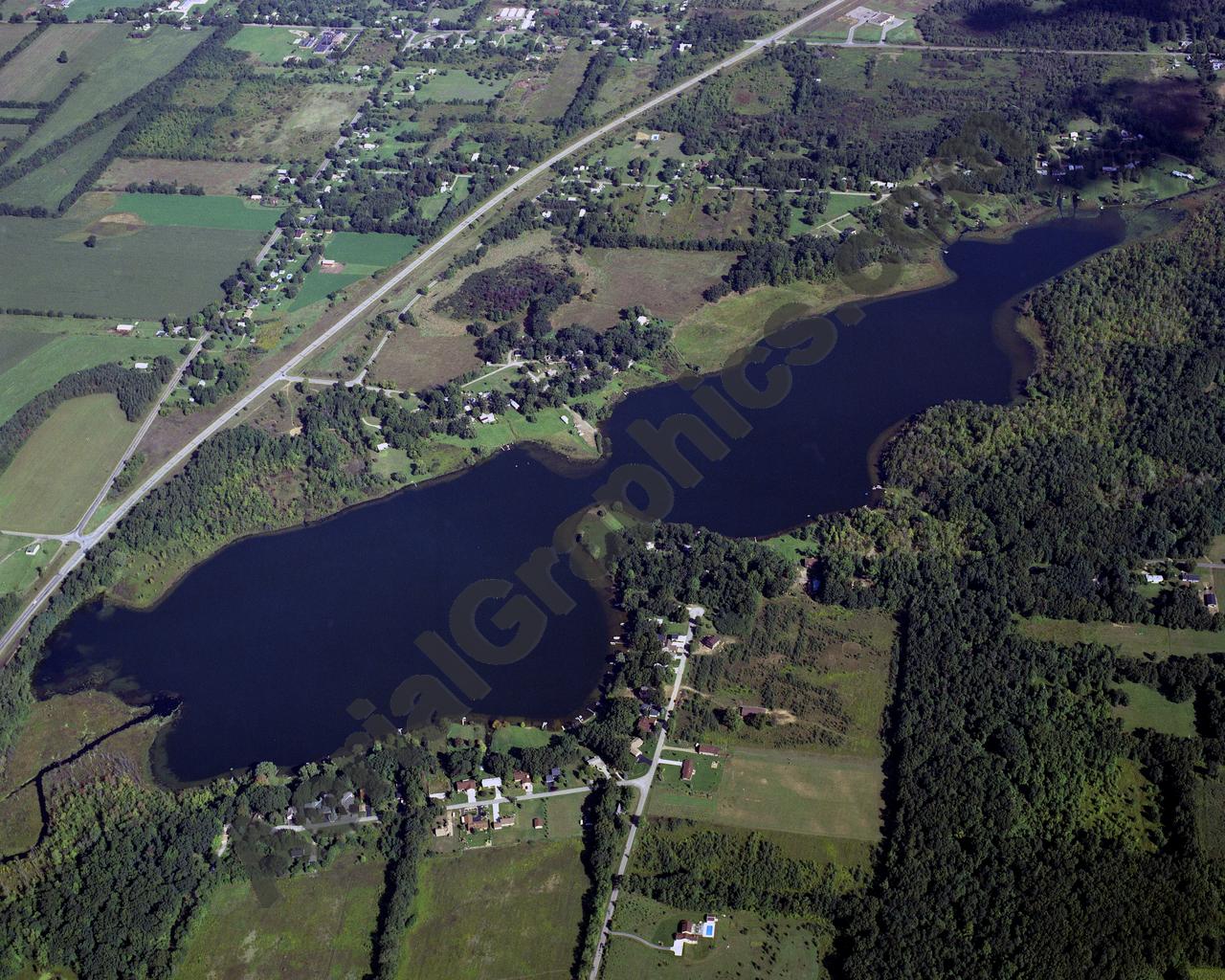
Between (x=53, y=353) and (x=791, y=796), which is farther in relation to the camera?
(x=53, y=353)

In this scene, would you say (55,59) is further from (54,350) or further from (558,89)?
(558,89)

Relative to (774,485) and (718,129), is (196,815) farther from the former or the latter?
(718,129)

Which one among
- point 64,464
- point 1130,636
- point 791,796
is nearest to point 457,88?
point 64,464

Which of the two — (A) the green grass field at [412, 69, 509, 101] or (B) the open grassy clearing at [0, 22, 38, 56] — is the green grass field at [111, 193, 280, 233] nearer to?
(A) the green grass field at [412, 69, 509, 101]

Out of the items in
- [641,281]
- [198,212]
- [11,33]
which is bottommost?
[641,281]

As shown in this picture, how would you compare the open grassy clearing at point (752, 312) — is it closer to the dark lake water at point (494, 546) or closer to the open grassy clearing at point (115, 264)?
the dark lake water at point (494, 546)

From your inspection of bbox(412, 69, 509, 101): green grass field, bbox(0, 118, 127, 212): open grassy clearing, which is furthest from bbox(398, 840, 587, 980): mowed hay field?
bbox(412, 69, 509, 101): green grass field
